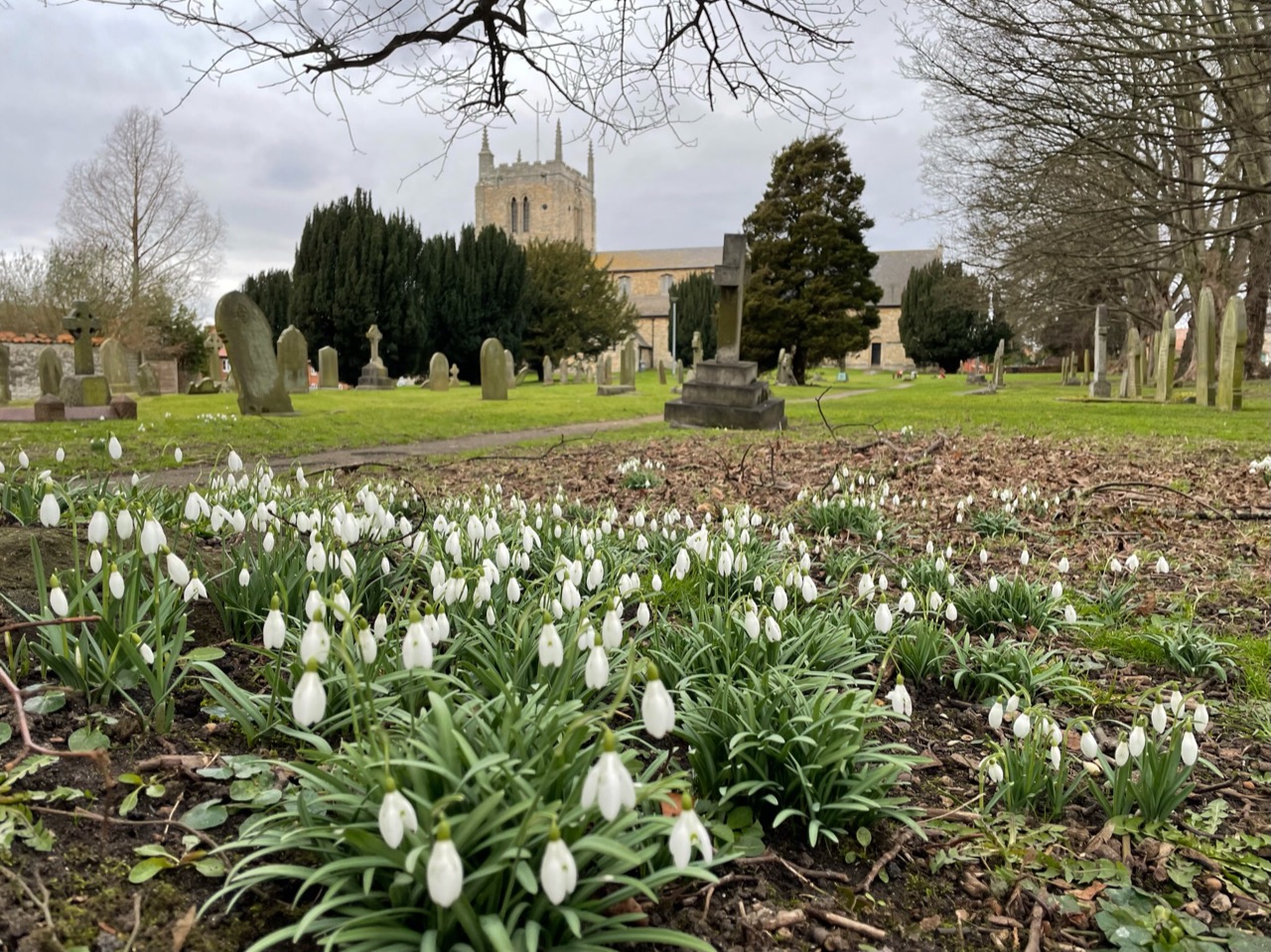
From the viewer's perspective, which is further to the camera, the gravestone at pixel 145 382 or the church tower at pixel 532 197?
the church tower at pixel 532 197

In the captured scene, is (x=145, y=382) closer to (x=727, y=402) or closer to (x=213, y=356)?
(x=213, y=356)

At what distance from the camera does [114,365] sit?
27.5 m

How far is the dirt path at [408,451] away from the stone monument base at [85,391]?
8.88 m

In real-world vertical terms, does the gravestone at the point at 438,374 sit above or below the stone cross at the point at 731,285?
below

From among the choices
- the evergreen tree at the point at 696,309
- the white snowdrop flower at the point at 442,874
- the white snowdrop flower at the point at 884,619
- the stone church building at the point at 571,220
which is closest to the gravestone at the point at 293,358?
the white snowdrop flower at the point at 884,619

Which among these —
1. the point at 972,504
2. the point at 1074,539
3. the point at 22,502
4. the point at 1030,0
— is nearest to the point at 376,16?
the point at 22,502

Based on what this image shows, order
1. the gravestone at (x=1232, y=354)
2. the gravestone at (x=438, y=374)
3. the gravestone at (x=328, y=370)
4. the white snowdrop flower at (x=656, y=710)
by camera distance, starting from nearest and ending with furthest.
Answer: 1. the white snowdrop flower at (x=656, y=710)
2. the gravestone at (x=1232, y=354)
3. the gravestone at (x=438, y=374)
4. the gravestone at (x=328, y=370)

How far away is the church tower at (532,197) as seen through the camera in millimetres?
84688

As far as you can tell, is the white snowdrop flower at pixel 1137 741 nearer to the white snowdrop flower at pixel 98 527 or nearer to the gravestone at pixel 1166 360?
the white snowdrop flower at pixel 98 527

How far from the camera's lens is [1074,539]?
17.5ft

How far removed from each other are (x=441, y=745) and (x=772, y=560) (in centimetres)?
253

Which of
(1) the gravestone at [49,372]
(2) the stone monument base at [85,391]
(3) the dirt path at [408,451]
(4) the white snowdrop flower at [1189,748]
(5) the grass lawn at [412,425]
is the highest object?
(1) the gravestone at [49,372]

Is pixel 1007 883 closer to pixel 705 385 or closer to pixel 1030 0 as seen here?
pixel 1030 0

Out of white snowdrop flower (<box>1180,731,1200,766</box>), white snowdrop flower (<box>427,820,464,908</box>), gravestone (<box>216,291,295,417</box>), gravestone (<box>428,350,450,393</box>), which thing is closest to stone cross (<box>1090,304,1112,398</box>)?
gravestone (<box>428,350,450,393</box>)
